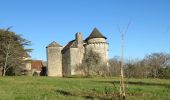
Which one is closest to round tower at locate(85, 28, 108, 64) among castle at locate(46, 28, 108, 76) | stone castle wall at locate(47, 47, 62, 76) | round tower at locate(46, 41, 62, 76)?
castle at locate(46, 28, 108, 76)

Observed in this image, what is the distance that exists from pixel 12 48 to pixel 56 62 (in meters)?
28.9

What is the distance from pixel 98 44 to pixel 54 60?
13542mm

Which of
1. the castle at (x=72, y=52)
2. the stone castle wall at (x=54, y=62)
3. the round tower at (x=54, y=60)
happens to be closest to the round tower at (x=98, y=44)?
the castle at (x=72, y=52)

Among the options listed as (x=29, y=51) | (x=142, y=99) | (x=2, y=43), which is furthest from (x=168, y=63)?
(x=142, y=99)

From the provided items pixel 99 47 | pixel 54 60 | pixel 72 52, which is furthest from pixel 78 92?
pixel 54 60

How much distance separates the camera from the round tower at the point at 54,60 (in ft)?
343

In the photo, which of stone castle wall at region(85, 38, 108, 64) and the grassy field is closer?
the grassy field

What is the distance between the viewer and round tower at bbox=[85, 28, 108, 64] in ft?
331

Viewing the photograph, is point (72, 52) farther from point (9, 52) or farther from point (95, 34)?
point (9, 52)

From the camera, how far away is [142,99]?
18.3 meters

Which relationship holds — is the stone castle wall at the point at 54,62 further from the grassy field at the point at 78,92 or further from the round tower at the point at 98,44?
the grassy field at the point at 78,92

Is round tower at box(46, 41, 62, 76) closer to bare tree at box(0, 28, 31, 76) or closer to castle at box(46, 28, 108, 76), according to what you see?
castle at box(46, 28, 108, 76)

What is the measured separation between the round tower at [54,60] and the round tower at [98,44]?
9119mm

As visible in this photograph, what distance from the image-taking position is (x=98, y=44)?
103 meters
